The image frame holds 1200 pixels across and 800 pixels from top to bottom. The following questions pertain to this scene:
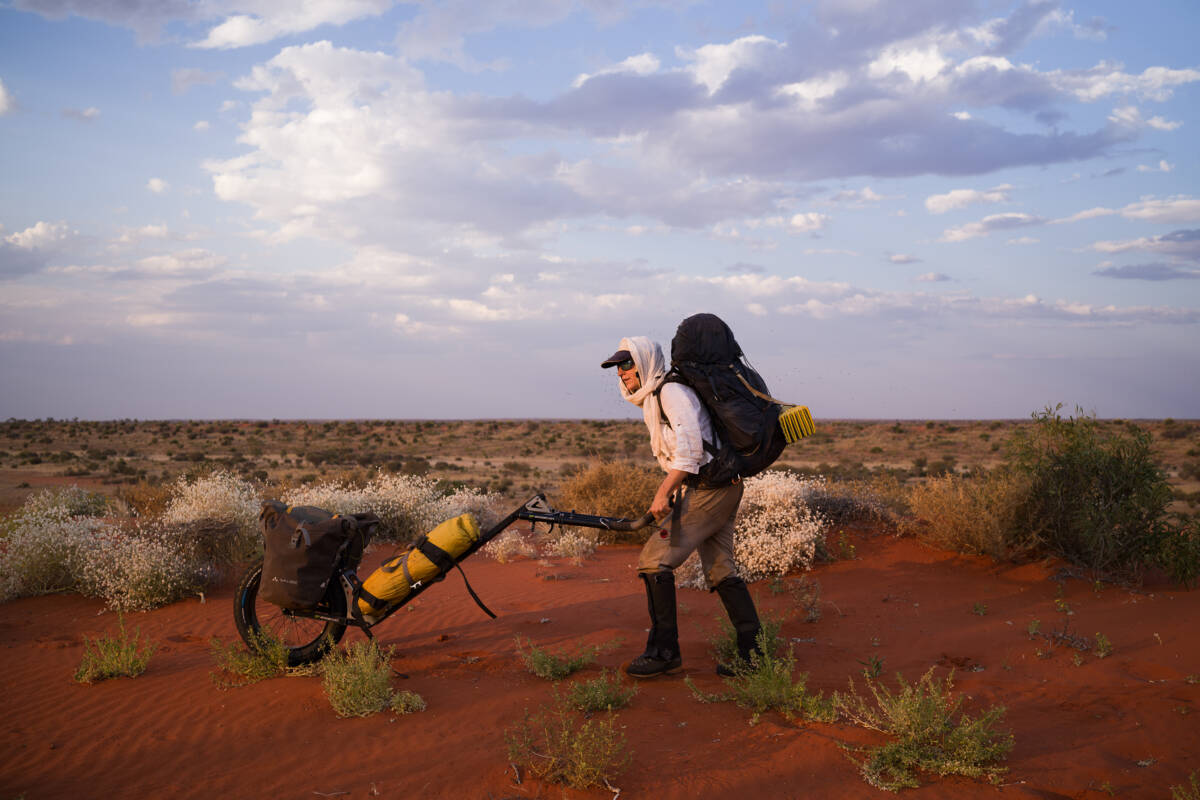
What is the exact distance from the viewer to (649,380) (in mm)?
4992

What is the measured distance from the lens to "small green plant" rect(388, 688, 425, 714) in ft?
15.2

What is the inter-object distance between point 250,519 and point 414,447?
114 feet

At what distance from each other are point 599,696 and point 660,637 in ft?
2.46

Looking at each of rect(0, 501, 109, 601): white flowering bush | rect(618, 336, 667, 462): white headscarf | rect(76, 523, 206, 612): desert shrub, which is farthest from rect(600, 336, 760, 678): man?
rect(0, 501, 109, 601): white flowering bush

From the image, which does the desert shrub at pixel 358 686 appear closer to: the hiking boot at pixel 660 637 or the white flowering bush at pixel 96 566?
the hiking boot at pixel 660 637

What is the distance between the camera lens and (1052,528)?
834 cm

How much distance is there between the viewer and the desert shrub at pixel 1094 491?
772cm

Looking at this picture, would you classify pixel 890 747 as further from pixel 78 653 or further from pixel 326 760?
pixel 78 653

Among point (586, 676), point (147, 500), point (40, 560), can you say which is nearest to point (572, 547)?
point (586, 676)

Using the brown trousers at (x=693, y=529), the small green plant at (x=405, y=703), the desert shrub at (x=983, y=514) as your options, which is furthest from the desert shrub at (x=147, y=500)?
the desert shrub at (x=983, y=514)

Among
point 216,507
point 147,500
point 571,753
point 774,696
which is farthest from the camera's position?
point 147,500

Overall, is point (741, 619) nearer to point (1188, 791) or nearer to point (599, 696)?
point (599, 696)

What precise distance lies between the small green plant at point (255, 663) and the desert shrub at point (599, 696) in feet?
6.64

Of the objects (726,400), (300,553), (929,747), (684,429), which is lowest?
(929,747)
